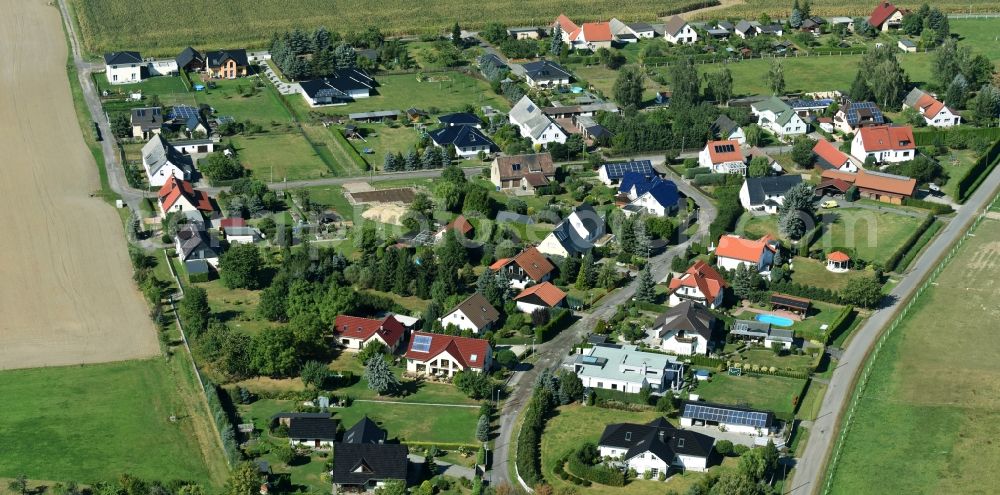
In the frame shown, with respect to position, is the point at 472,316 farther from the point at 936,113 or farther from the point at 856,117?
the point at 936,113

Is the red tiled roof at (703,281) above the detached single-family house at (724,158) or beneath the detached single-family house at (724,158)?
above

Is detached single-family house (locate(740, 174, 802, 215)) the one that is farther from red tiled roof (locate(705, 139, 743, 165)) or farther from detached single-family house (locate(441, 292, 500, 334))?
detached single-family house (locate(441, 292, 500, 334))

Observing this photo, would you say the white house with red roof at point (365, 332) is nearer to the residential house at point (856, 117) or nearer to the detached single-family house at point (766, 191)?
the detached single-family house at point (766, 191)

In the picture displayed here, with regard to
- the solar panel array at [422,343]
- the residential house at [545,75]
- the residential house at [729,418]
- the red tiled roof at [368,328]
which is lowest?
the residential house at [545,75]

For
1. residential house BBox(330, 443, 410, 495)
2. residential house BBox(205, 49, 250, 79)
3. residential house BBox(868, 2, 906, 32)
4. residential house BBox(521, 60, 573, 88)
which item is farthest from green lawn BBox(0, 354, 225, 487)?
residential house BBox(868, 2, 906, 32)

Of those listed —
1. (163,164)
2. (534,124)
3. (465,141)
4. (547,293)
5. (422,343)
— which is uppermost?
(422,343)

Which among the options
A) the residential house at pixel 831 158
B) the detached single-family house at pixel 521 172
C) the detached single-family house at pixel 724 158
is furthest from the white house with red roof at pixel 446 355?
the residential house at pixel 831 158

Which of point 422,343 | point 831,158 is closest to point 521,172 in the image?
point 831,158
